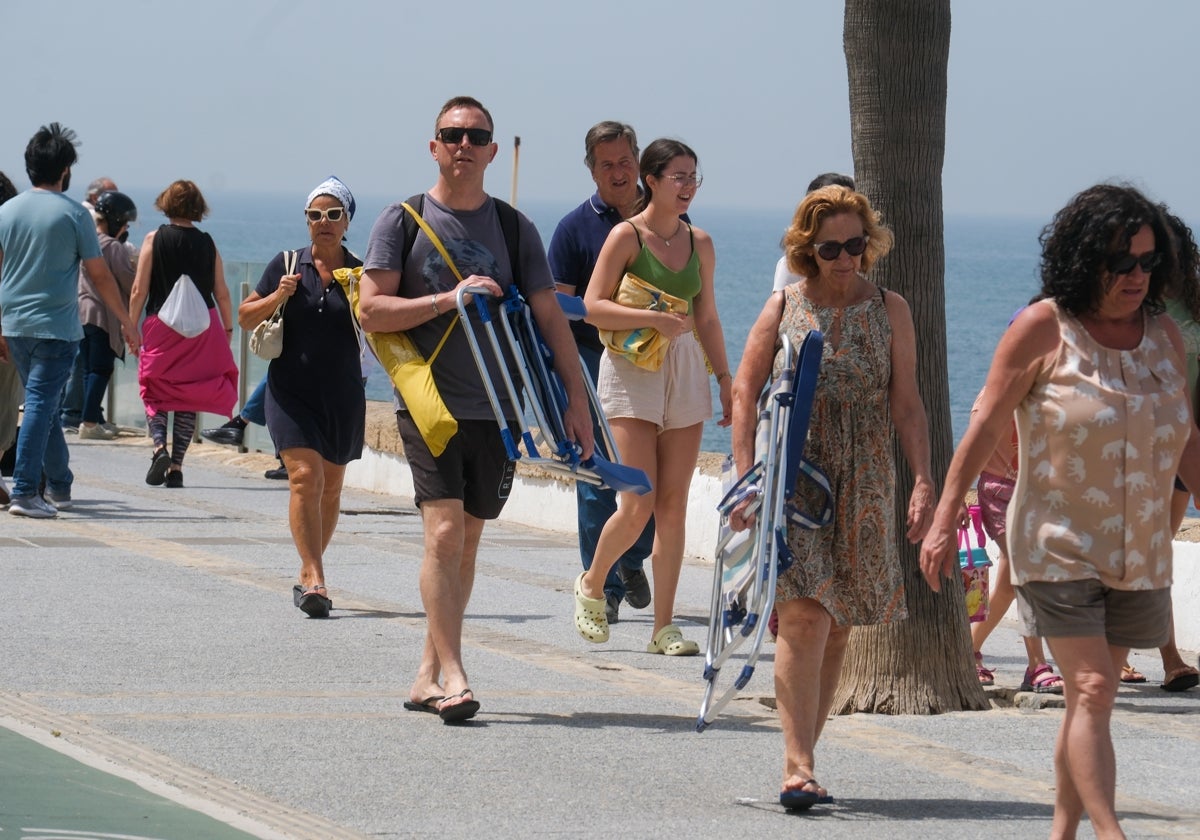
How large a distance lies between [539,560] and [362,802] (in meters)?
5.99

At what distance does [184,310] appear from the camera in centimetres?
1482

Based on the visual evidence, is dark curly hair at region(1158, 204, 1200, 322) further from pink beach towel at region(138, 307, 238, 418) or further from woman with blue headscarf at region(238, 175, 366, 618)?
pink beach towel at region(138, 307, 238, 418)

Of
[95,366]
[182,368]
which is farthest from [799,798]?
[95,366]

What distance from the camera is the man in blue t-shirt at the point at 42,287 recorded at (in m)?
12.2

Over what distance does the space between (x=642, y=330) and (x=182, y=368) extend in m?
7.18

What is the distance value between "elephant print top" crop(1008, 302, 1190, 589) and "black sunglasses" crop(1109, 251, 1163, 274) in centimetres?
17

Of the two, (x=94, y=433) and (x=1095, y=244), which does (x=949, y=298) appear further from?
(x=1095, y=244)

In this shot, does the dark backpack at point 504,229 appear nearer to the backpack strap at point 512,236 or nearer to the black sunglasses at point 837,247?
the backpack strap at point 512,236

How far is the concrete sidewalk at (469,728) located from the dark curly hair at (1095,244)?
146 centimetres

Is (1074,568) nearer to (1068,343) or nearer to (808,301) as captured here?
(1068,343)

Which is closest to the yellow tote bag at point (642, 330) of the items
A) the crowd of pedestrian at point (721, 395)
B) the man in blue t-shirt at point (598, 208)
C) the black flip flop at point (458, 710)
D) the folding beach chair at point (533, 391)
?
the crowd of pedestrian at point (721, 395)

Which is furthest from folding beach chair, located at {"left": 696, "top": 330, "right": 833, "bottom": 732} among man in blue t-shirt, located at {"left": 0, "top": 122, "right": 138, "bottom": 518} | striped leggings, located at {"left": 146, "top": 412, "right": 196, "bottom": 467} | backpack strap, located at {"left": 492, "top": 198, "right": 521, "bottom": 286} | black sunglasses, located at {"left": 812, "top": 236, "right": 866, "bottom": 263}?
striped leggings, located at {"left": 146, "top": 412, "right": 196, "bottom": 467}

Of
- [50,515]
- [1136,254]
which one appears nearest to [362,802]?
[1136,254]

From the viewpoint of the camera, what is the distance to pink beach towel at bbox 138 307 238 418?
590 inches
